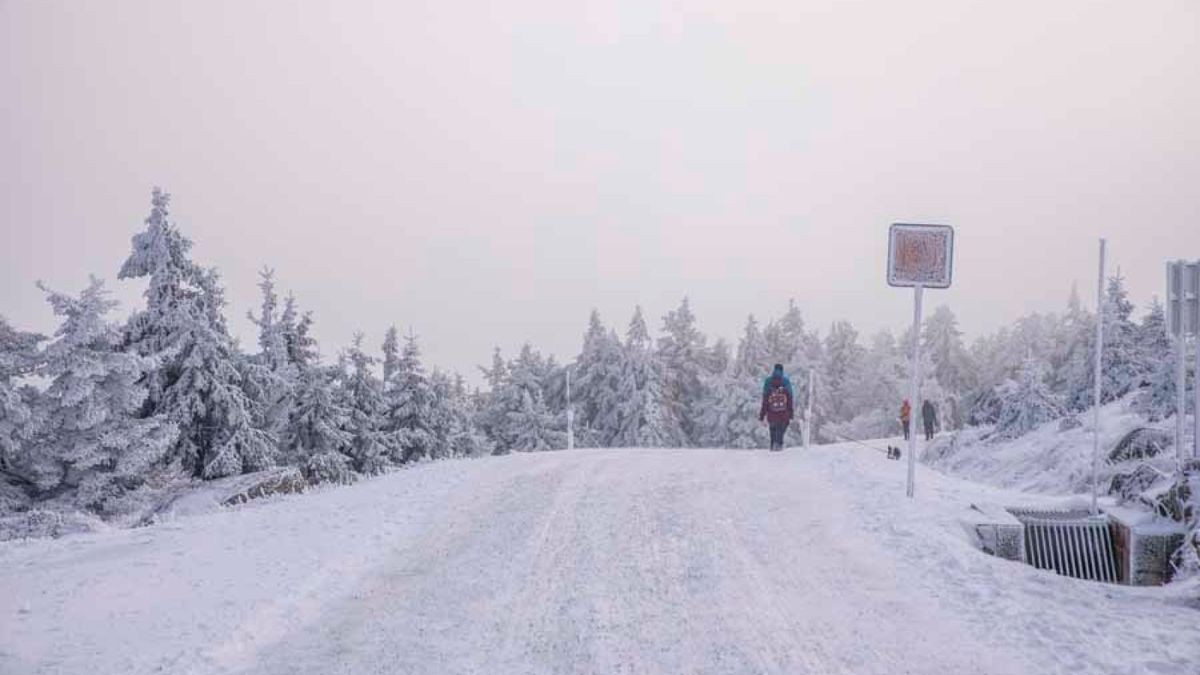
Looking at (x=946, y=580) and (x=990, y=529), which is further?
(x=990, y=529)

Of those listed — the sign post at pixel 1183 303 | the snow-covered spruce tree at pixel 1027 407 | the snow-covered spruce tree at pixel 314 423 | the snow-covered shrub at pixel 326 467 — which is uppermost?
the sign post at pixel 1183 303

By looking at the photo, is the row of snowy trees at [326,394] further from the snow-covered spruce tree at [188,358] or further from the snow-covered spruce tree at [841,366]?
the snow-covered spruce tree at [841,366]

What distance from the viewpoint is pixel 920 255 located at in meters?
11.5

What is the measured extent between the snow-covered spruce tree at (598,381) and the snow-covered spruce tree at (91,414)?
42795 millimetres

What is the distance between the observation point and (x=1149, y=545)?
27.3 feet

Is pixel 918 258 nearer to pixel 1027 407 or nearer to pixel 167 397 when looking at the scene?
pixel 1027 407

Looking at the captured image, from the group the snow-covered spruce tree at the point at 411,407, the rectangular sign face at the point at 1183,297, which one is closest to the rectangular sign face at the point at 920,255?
the rectangular sign face at the point at 1183,297

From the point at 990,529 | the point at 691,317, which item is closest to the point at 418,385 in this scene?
the point at 691,317

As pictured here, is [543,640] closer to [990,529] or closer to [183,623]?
[183,623]

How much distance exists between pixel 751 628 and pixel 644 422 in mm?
55238

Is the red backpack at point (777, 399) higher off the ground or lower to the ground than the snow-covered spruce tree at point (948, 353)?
lower

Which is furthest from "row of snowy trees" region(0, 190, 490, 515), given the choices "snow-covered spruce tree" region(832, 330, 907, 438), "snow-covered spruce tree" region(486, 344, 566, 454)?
"snow-covered spruce tree" region(832, 330, 907, 438)

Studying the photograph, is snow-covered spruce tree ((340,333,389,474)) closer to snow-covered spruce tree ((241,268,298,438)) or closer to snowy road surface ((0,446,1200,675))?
snow-covered spruce tree ((241,268,298,438))

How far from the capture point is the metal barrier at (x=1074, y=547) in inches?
355
